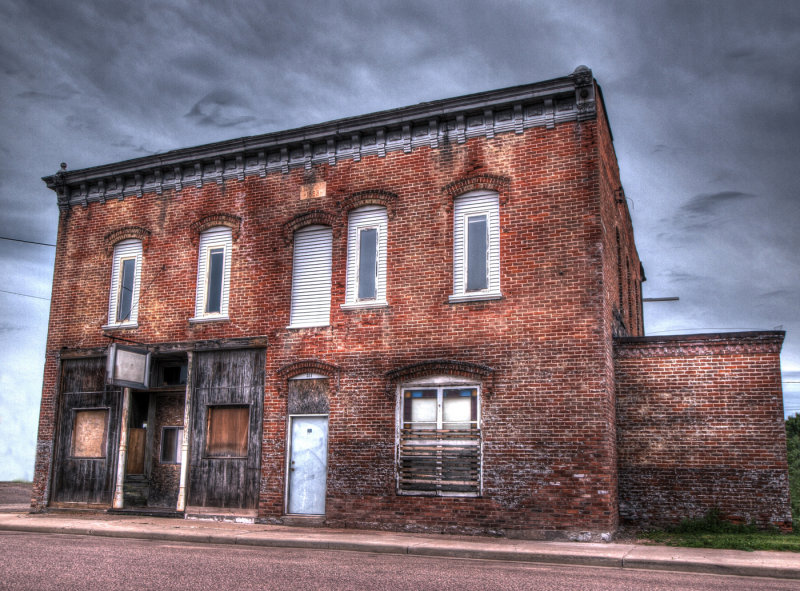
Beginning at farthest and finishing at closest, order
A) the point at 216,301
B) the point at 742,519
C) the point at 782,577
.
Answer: the point at 216,301 < the point at 742,519 < the point at 782,577

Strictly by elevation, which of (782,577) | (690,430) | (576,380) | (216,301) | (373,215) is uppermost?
(373,215)

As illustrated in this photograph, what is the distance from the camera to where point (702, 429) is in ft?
43.7

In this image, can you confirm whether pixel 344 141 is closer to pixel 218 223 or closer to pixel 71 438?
pixel 218 223

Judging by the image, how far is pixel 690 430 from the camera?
13.4m

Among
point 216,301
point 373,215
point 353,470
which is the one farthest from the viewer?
point 216,301

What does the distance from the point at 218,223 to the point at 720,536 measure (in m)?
12.0

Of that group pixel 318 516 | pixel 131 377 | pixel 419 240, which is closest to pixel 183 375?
pixel 131 377

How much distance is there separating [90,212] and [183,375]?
5.02 meters

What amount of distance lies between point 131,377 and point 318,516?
5.25 meters

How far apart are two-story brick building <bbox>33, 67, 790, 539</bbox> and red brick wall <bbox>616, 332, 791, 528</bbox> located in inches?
1.5

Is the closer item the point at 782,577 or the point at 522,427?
the point at 782,577

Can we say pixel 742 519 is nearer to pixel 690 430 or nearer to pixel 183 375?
pixel 690 430

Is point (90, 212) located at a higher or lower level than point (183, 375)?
higher

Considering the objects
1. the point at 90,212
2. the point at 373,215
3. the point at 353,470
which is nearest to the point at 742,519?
the point at 353,470
